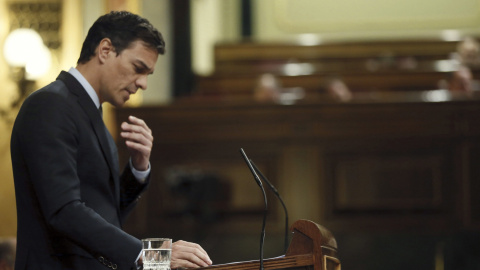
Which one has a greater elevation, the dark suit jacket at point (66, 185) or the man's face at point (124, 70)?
the man's face at point (124, 70)

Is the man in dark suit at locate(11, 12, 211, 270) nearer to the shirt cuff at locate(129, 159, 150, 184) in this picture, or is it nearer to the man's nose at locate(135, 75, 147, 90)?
the man's nose at locate(135, 75, 147, 90)

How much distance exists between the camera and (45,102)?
1.75m

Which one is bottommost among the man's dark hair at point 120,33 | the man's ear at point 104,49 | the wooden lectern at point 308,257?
the wooden lectern at point 308,257

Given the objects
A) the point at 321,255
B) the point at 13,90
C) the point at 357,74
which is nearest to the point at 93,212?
the point at 321,255

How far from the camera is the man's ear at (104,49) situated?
6.16 ft

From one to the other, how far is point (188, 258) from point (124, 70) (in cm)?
55

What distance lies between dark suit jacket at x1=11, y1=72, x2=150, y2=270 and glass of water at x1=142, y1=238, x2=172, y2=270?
62mm

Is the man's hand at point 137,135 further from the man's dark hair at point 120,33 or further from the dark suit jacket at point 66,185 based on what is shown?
the man's dark hair at point 120,33

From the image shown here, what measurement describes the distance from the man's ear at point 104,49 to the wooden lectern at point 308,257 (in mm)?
633

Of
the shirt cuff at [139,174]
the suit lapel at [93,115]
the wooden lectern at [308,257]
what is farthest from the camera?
the shirt cuff at [139,174]

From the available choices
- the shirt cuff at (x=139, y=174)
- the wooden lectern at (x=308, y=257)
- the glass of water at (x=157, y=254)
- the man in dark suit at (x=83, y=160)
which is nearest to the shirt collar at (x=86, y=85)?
the man in dark suit at (x=83, y=160)

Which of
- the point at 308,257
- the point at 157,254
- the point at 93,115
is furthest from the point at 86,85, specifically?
the point at 308,257

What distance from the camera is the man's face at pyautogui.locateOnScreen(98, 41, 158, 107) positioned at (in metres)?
1.89

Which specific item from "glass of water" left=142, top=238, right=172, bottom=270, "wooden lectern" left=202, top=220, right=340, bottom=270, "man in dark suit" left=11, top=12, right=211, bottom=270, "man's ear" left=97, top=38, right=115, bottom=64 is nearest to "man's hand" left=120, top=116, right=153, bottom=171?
"man in dark suit" left=11, top=12, right=211, bottom=270
